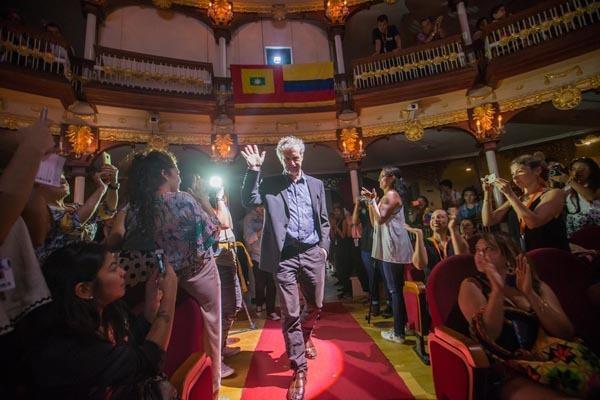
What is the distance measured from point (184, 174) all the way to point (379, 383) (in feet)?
7.27

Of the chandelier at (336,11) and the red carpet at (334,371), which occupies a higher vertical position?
the chandelier at (336,11)

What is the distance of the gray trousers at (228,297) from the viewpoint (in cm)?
268

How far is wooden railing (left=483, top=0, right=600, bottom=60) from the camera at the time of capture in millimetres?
5215

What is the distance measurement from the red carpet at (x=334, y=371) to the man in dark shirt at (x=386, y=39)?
7.03m

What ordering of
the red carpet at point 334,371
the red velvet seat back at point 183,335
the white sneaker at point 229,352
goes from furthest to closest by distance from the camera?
1. the white sneaker at point 229,352
2. the red carpet at point 334,371
3. the red velvet seat back at point 183,335

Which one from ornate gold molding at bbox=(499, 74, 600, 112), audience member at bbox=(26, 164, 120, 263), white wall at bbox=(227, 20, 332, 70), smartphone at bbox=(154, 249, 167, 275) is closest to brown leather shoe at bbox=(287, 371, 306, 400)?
smartphone at bbox=(154, 249, 167, 275)

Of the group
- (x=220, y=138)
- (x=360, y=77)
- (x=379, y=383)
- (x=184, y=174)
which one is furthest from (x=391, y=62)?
(x=379, y=383)

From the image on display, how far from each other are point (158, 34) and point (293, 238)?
772cm

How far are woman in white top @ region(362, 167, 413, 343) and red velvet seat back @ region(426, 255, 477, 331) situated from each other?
3.89 ft

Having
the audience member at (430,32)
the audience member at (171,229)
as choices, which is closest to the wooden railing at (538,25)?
the audience member at (430,32)

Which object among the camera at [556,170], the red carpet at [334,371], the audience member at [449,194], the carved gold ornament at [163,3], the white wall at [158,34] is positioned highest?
Result: the carved gold ornament at [163,3]

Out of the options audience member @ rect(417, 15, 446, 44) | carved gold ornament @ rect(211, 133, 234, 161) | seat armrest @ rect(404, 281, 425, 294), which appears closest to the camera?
seat armrest @ rect(404, 281, 425, 294)

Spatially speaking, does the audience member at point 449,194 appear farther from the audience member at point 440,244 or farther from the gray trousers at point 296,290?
the gray trousers at point 296,290

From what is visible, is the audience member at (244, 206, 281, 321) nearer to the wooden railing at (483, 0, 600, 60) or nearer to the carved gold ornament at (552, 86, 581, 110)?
the wooden railing at (483, 0, 600, 60)
